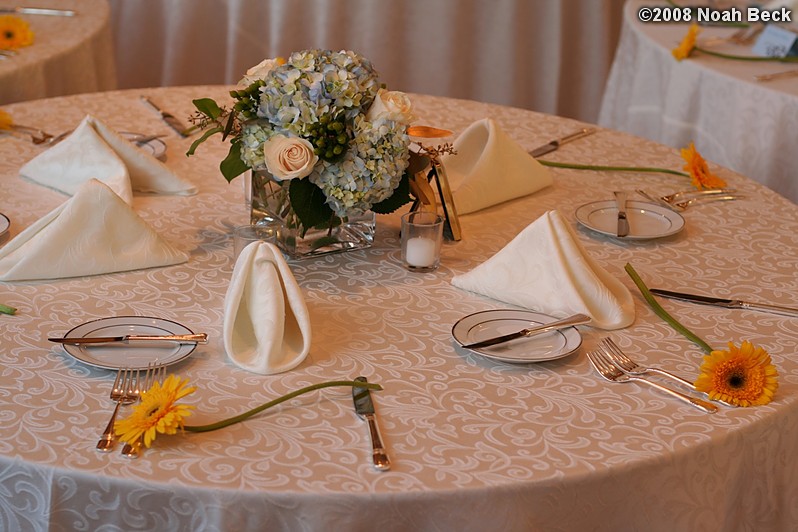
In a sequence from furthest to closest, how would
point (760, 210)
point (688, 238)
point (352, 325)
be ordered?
point (760, 210), point (688, 238), point (352, 325)

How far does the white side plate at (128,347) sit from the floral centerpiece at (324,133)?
310mm

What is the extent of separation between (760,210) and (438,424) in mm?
1060

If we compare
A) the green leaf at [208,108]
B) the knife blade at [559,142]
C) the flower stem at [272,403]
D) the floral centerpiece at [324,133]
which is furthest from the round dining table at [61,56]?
the flower stem at [272,403]

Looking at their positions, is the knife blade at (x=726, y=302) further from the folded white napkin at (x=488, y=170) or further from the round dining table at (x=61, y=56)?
the round dining table at (x=61, y=56)

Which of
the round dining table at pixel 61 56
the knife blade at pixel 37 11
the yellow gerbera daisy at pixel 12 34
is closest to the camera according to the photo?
the round dining table at pixel 61 56

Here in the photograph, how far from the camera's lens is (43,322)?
1396mm

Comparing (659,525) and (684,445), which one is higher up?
(684,445)

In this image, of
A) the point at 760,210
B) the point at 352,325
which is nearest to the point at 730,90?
the point at 760,210

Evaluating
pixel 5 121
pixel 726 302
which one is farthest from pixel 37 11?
pixel 726 302

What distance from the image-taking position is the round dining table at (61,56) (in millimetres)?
2566

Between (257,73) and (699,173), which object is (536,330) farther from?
(699,173)

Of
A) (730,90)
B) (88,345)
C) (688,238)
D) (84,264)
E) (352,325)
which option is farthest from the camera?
(730,90)

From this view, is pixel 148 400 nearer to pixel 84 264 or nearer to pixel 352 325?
pixel 352 325

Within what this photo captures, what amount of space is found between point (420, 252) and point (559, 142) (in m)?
0.79
